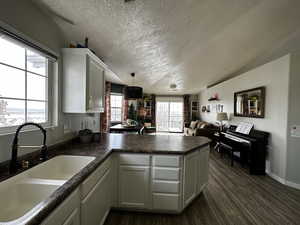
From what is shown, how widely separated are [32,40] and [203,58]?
A: 3.89 m

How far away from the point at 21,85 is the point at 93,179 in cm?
118

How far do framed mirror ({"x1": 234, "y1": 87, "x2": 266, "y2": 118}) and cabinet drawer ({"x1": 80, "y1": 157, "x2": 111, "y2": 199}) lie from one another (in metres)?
3.81

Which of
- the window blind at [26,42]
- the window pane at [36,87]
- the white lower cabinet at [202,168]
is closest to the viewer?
the window blind at [26,42]

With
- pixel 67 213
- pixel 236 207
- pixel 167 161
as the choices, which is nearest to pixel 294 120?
pixel 236 207

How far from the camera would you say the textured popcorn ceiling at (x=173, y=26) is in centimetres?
163

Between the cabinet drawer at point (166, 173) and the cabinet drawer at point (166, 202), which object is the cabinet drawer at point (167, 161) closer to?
the cabinet drawer at point (166, 173)

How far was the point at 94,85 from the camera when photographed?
2369 millimetres

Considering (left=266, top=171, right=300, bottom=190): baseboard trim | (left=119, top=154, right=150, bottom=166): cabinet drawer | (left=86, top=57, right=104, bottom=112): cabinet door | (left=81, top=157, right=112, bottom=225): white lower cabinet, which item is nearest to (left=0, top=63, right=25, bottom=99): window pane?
(left=86, top=57, right=104, bottom=112): cabinet door

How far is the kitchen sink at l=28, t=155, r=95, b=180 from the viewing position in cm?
156

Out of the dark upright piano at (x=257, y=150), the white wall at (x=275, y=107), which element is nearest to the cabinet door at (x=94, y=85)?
the dark upright piano at (x=257, y=150)

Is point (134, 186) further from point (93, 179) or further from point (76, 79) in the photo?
point (76, 79)

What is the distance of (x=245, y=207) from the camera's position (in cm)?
229

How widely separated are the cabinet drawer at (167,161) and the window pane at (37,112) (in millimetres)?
1444

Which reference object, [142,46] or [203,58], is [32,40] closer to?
[142,46]
